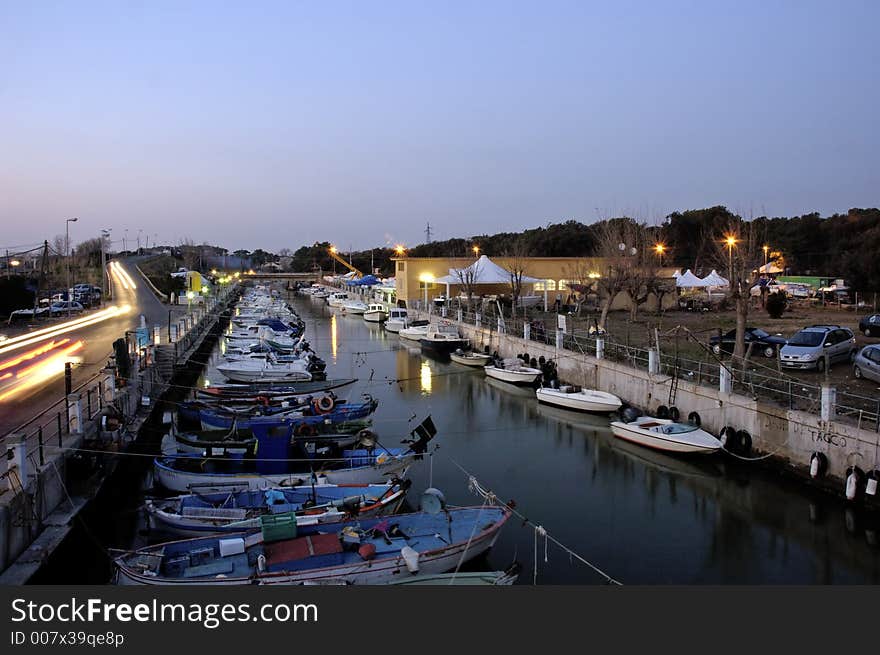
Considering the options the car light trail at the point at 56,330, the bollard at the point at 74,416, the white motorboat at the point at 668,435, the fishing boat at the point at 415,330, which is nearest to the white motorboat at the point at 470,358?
the fishing boat at the point at 415,330

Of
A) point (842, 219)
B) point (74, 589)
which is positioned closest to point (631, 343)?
point (74, 589)

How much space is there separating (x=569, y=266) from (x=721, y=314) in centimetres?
1198

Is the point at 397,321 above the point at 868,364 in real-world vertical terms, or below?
below

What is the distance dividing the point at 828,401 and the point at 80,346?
94.5ft

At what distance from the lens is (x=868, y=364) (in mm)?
18109

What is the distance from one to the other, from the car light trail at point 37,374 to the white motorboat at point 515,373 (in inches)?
650

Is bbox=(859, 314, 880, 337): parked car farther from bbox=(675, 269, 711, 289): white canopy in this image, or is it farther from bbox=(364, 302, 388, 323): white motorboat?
bbox=(364, 302, 388, 323): white motorboat

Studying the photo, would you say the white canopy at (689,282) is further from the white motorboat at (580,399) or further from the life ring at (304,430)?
the life ring at (304,430)

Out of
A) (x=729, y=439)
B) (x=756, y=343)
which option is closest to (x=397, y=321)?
(x=756, y=343)

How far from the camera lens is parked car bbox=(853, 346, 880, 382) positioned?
17.8 m

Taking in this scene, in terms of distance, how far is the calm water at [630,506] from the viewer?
11773 mm

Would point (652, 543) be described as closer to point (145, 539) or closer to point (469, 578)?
point (469, 578)

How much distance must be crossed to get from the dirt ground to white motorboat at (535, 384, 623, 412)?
3019 millimetres

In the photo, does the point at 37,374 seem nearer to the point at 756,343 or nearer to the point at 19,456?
the point at 19,456
